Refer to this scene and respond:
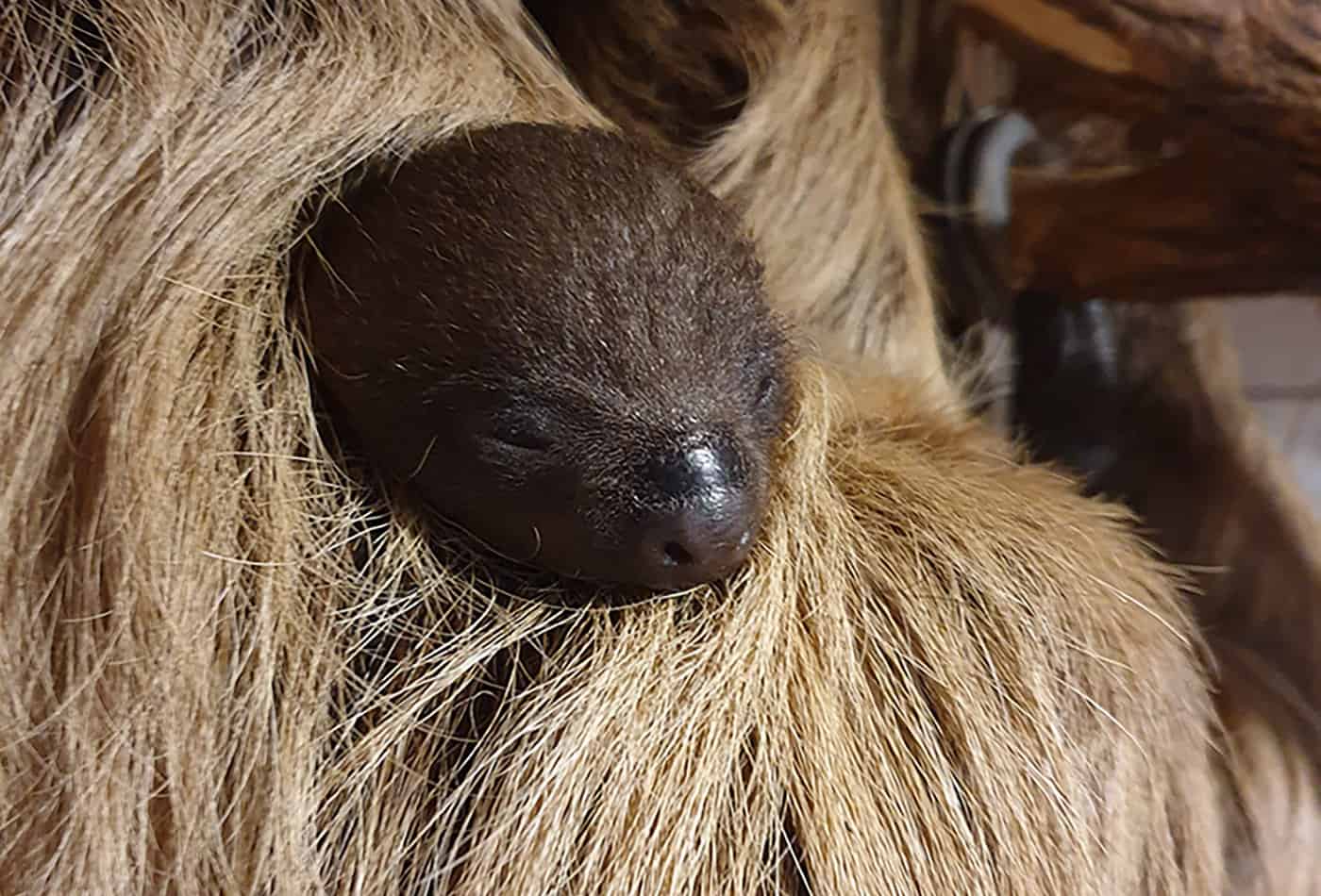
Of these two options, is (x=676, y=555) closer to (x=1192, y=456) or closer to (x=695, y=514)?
(x=695, y=514)

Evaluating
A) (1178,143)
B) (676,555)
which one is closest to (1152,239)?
(1178,143)

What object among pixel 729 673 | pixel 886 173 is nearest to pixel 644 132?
pixel 886 173

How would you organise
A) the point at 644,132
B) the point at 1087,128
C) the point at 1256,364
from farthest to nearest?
1. the point at 1256,364
2. the point at 1087,128
3. the point at 644,132

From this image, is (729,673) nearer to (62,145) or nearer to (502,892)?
(502,892)

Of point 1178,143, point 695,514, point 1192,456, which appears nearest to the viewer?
point 695,514

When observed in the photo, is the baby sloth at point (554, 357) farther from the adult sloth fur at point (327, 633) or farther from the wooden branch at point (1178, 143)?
the wooden branch at point (1178, 143)

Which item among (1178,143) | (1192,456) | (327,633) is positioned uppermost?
(1178,143)

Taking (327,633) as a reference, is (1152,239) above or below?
above
